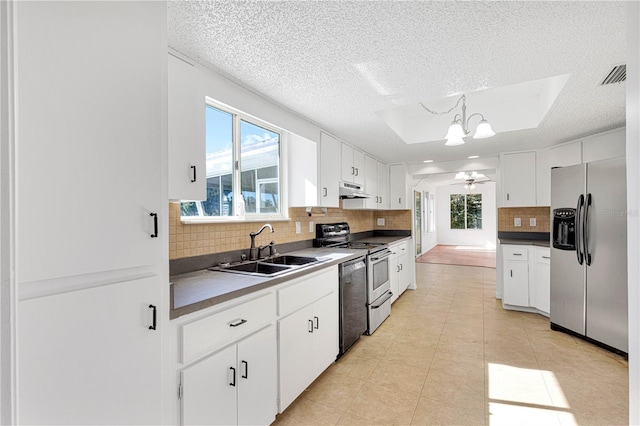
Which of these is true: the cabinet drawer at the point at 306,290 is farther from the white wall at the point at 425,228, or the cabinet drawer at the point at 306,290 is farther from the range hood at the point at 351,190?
the white wall at the point at 425,228

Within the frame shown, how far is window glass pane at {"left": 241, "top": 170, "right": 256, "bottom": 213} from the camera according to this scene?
2.57 m

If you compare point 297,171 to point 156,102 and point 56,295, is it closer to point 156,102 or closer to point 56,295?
point 156,102

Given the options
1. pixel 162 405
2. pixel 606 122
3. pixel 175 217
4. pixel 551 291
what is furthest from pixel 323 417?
pixel 606 122

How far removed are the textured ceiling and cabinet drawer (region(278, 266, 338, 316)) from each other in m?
1.36

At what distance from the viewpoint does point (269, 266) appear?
2.36m

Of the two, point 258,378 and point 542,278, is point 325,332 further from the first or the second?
point 542,278

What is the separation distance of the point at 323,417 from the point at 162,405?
3.78 feet

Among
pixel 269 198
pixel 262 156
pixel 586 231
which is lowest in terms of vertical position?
pixel 586 231

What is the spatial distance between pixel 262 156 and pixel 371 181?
208 centimetres

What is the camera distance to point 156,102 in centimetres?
112

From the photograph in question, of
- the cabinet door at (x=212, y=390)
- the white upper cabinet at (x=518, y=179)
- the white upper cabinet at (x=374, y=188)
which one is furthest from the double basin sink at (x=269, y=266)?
the white upper cabinet at (x=518, y=179)

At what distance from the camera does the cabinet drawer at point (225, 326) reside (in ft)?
4.27

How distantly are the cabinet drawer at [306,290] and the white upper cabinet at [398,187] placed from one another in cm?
286

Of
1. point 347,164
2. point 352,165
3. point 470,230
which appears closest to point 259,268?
point 347,164
